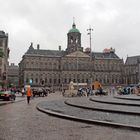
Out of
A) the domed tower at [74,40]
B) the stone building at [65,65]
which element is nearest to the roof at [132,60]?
the stone building at [65,65]

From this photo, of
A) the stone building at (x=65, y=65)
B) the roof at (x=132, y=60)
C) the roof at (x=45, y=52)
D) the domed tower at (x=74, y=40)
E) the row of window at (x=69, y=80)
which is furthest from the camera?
the roof at (x=132, y=60)

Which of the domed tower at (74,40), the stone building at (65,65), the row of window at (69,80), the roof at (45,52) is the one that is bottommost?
the row of window at (69,80)

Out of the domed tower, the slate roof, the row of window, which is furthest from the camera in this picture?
the domed tower

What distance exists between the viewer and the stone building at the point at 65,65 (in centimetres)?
12550

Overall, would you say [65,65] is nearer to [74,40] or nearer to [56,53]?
[56,53]

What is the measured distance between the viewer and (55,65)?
130 metres

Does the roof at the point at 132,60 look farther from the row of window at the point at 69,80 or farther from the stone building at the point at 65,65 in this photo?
the stone building at the point at 65,65

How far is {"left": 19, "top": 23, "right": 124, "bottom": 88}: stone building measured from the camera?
412 feet

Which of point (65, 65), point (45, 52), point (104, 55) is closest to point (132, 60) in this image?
point (104, 55)

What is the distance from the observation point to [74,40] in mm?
128625

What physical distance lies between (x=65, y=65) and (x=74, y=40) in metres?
11.8

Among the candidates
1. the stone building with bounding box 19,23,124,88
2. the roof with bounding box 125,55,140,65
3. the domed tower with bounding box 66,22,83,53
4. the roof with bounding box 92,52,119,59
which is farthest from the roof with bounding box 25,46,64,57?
the roof with bounding box 125,55,140,65

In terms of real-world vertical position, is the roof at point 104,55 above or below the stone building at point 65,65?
above

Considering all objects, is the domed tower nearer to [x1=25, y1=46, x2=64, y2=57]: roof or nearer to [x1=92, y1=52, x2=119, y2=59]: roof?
[x1=25, y1=46, x2=64, y2=57]: roof
